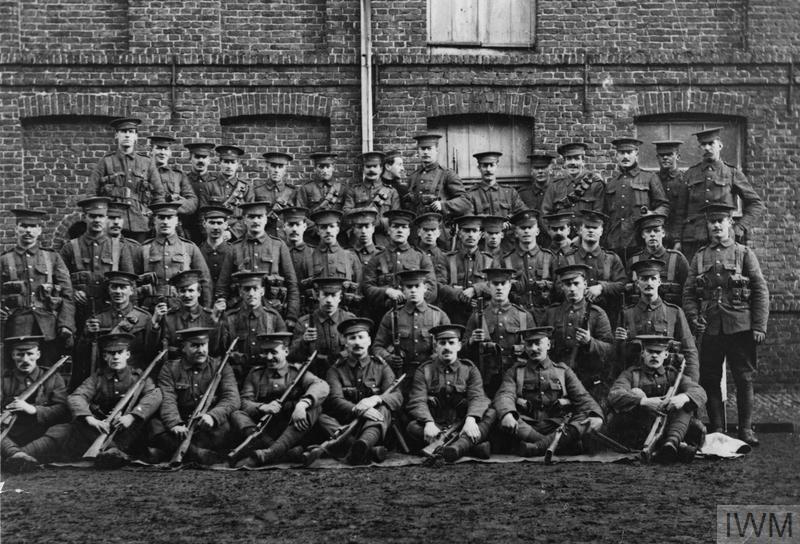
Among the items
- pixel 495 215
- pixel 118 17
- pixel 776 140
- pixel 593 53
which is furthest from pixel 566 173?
pixel 118 17

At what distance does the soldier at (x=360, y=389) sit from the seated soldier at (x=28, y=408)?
2.44m

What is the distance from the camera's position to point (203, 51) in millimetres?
12258

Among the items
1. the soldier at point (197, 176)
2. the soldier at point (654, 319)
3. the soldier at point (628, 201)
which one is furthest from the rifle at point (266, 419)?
the soldier at point (628, 201)

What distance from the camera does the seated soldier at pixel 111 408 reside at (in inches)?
333

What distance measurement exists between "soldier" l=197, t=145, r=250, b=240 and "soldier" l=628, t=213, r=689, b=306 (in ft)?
14.2

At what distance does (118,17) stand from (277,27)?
2.01 m

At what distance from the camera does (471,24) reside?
12547mm

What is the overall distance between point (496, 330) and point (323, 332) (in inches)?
66.7

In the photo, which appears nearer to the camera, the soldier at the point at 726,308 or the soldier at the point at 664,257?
the soldier at the point at 726,308

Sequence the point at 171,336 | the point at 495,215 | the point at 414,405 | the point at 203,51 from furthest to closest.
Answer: the point at 203,51, the point at 495,215, the point at 171,336, the point at 414,405

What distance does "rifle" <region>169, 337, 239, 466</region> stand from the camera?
8320mm

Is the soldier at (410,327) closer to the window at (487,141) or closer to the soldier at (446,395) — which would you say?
the soldier at (446,395)

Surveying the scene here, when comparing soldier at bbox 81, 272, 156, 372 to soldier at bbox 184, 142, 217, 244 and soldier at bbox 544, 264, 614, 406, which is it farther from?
soldier at bbox 544, 264, 614, 406

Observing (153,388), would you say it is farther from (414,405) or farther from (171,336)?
(414,405)
